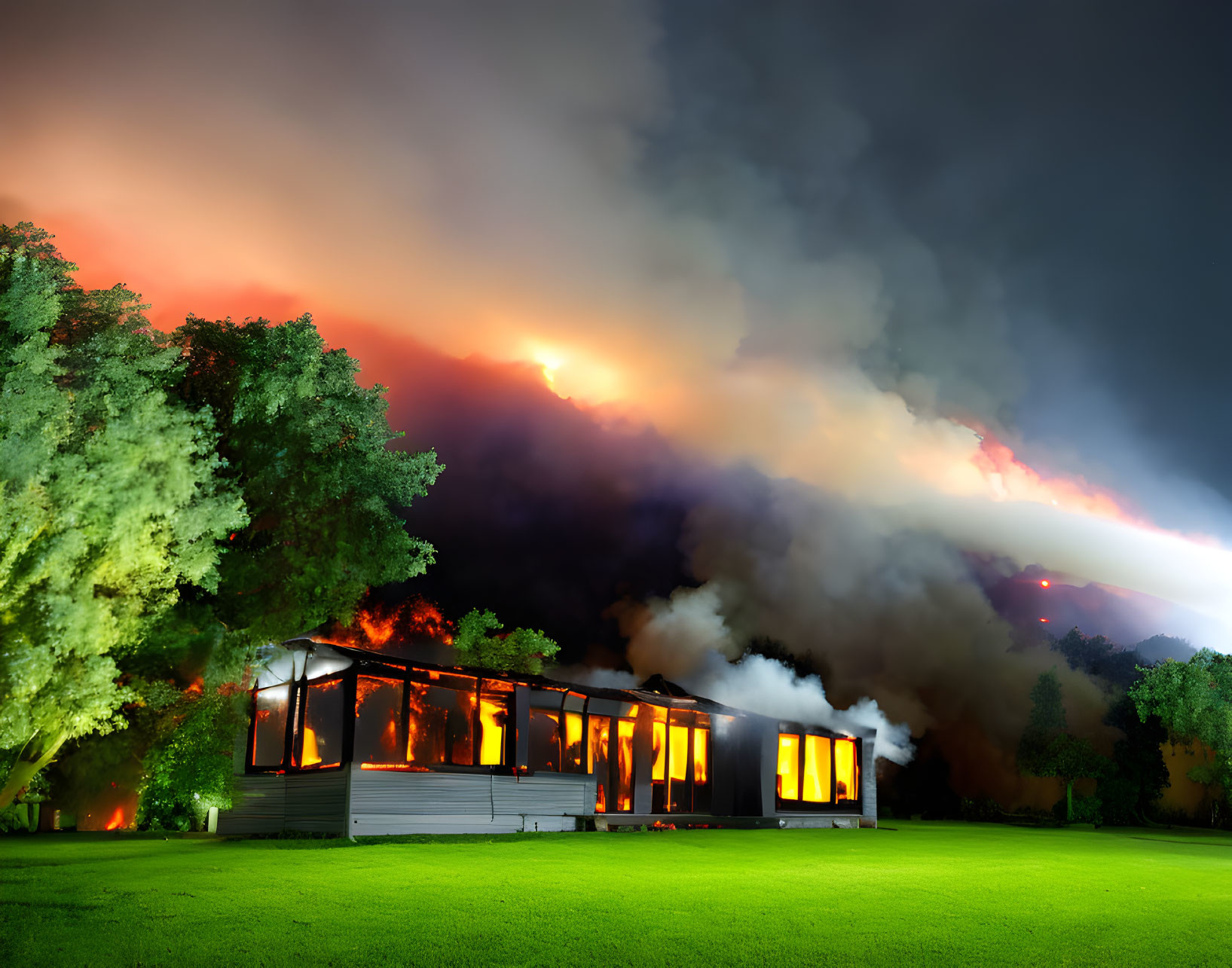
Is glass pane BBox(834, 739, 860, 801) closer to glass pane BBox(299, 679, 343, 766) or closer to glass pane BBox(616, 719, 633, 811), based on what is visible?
glass pane BBox(616, 719, 633, 811)

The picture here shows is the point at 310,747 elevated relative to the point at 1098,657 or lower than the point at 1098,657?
lower

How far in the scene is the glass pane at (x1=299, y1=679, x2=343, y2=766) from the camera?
17.7m

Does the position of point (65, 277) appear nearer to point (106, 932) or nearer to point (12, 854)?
point (12, 854)

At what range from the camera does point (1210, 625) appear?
156 feet

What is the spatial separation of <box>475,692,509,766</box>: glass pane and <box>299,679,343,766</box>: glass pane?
2.86 metres

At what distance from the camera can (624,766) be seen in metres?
21.8

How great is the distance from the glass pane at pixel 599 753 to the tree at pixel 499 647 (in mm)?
10604

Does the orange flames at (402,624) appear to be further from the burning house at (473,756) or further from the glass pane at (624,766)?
the glass pane at (624,766)

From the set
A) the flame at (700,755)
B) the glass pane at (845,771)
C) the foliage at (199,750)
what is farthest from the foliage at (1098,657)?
the foliage at (199,750)

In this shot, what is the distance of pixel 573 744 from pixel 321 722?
593cm

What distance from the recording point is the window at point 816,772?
1004 inches

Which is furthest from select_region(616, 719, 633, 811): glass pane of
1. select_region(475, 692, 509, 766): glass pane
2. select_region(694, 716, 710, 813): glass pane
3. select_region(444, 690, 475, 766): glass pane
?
select_region(444, 690, 475, 766): glass pane

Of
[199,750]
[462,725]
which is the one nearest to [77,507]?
[199,750]

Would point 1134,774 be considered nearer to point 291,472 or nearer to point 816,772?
point 816,772
